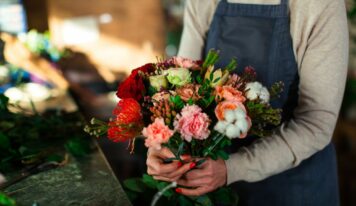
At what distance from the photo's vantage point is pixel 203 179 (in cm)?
110

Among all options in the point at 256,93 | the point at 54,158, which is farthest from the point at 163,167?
the point at 54,158

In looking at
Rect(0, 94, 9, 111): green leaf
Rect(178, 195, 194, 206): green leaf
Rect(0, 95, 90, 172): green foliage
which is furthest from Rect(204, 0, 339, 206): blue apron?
Rect(0, 94, 9, 111): green leaf

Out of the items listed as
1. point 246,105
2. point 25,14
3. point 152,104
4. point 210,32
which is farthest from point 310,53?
point 25,14

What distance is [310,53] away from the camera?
121 cm

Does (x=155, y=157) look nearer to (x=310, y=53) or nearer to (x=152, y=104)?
(x=152, y=104)

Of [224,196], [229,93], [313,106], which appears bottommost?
[224,196]

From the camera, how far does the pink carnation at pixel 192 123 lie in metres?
0.94

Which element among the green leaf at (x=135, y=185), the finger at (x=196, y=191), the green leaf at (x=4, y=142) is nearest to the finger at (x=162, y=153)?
the finger at (x=196, y=191)

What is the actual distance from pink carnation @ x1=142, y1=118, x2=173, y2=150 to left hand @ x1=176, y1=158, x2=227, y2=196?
211mm

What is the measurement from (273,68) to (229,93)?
1.38ft

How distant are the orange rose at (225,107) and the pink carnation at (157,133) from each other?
0.14 meters

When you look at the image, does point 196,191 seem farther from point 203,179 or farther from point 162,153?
point 162,153

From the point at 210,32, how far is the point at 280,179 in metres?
0.64

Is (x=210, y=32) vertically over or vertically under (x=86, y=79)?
over
